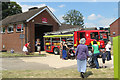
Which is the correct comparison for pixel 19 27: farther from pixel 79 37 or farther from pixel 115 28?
pixel 115 28

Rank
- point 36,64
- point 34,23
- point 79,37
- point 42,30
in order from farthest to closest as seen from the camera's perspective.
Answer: point 42,30
point 34,23
point 79,37
point 36,64

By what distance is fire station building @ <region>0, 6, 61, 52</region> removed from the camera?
1823cm

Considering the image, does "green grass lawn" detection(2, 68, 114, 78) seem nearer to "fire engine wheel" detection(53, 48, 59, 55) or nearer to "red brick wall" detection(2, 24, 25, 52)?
"fire engine wheel" detection(53, 48, 59, 55)

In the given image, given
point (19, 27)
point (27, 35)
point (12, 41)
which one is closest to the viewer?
point (27, 35)

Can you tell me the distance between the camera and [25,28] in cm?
1811

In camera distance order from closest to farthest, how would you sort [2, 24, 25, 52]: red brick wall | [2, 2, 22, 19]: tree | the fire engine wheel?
the fire engine wheel → [2, 24, 25, 52]: red brick wall → [2, 2, 22, 19]: tree

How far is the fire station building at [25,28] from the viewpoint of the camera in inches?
718

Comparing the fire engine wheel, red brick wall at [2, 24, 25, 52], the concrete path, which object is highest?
red brick wall at [2, 24, 25, 52]

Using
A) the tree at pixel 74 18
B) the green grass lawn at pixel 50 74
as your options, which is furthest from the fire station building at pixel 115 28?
the green grass lawn at pixel 50 74

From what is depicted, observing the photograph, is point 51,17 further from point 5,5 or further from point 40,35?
point 5,5

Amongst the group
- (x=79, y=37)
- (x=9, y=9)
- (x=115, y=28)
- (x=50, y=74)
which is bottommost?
(x=50, y=74)

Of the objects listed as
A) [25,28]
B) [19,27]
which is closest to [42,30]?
[19,27]

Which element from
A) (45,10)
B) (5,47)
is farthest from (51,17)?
(5,47)

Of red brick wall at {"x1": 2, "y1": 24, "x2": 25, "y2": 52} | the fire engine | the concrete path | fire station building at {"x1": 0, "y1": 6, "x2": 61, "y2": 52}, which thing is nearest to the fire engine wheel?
the fire engine
